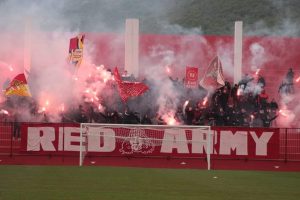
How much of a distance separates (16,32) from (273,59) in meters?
11.2

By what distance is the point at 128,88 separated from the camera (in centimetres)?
2417

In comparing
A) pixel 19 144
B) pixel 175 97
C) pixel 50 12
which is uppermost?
pixel 50 12

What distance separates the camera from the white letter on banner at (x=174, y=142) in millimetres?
22062

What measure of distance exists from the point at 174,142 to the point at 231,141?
1.94 m

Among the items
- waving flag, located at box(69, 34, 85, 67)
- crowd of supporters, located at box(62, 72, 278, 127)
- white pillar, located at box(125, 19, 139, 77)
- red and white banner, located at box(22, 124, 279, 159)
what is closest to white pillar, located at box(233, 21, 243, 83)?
crowd of supporters, located at box(62, 72, 278, 127)

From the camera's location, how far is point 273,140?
22.2 meters

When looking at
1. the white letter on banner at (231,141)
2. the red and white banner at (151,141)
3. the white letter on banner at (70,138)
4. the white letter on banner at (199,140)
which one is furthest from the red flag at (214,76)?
the white letter on banner at (70,138)

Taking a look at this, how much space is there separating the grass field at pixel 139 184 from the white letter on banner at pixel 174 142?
3.92 meters

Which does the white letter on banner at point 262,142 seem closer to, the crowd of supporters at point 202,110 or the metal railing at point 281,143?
the metal railing at point 281,143

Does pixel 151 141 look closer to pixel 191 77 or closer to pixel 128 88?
pixel 128 88

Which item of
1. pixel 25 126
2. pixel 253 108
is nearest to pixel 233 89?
pixel 253 108

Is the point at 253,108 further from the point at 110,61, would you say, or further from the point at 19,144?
the point at 19,144

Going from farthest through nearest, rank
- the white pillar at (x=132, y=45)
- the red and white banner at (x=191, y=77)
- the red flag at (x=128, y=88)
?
the white pillar at (x=132, y=45)
the red and white banner at (x=191, y=77)
the red flag at (x=128, y=88)

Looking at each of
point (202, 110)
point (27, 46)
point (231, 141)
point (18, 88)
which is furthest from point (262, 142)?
point (27, 46)
